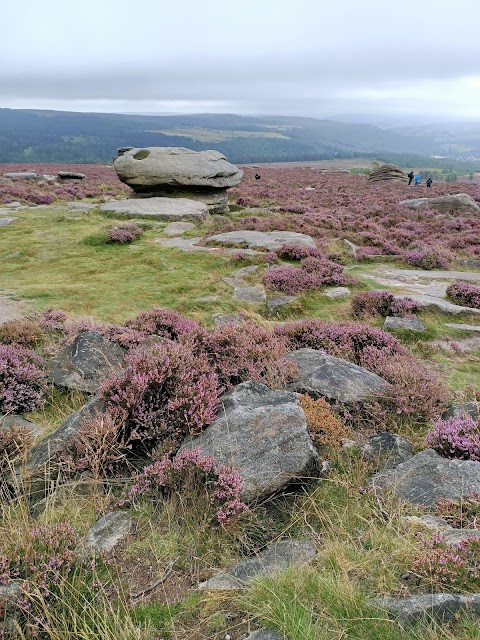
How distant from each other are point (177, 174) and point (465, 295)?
1744 centimetres

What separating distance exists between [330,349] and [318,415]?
2646mm

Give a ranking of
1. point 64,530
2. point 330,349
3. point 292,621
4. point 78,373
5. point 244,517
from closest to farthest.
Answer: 1. point 292,621
2. point 64,530
3. point 244,517
4. point 78,373
5. point 330,349

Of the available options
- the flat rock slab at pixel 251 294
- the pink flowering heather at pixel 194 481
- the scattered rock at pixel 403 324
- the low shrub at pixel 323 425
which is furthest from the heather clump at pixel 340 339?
the pink flowering heather at pixel 194 481

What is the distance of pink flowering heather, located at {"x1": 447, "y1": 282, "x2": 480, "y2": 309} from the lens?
10750mm

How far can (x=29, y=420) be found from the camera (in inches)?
240

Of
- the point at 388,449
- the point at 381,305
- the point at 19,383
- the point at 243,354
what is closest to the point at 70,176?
the point at 381,305

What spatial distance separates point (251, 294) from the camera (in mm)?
11031

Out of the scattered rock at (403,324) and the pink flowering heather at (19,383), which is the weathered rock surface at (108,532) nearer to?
the pink flowering heather at (19,383)

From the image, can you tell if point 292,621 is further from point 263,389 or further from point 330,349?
point 330,349

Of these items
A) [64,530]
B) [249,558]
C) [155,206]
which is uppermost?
[155,206]

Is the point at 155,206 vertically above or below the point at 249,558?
above

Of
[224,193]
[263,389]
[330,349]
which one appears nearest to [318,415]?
[263,389]

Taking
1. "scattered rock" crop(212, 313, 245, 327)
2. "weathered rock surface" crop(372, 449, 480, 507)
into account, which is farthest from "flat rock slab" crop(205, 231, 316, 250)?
"weathered rock surface" crop(372, 449, 480, 507)

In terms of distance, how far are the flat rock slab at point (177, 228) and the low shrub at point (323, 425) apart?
1285 cm
